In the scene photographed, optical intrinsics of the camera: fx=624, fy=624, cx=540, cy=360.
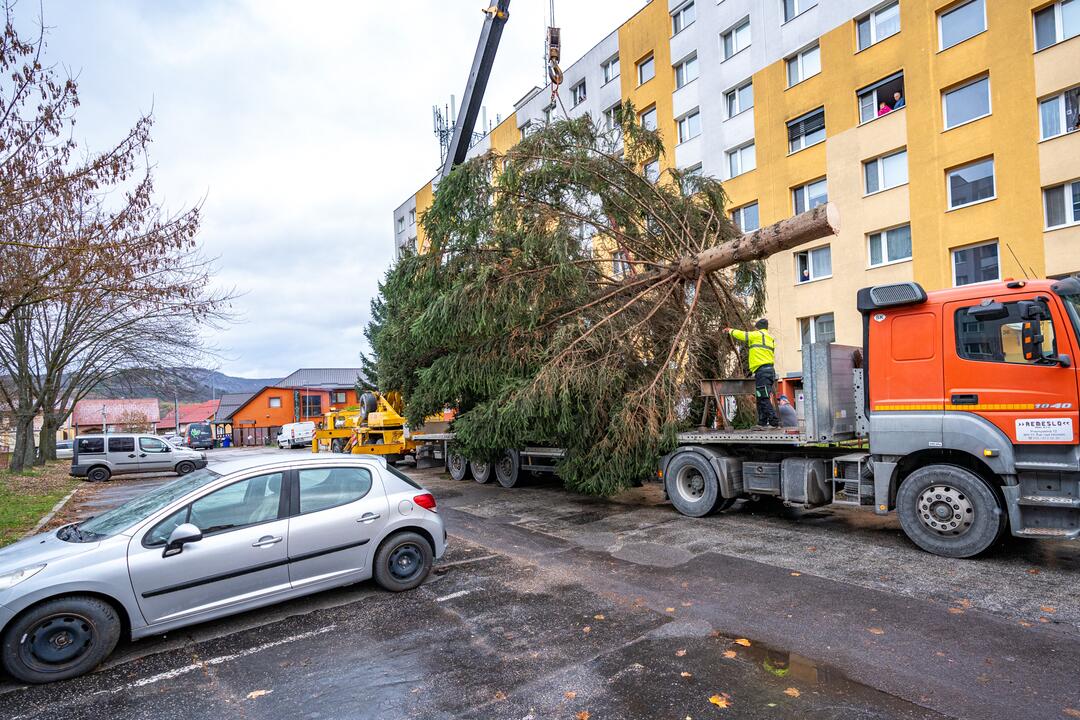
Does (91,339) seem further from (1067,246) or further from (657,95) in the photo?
(1067,246)

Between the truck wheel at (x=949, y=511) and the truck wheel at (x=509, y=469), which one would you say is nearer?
the truck wheel at (x=949, y=511)

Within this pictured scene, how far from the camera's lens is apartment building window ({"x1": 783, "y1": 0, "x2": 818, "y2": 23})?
20969 mm

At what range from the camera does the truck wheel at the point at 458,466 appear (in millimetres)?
14660

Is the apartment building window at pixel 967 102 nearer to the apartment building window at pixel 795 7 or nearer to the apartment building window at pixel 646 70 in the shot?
the apartment building window at pixel 795 7

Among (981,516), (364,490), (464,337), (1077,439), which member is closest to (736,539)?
(981,516)

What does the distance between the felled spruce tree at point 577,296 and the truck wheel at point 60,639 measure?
19.6 feet

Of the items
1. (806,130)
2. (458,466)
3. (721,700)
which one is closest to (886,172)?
(806,130)

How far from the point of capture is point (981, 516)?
6199 mm

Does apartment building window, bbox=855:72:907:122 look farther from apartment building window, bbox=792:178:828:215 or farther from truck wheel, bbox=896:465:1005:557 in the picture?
truck wheel, bbox=896:465:1005:557

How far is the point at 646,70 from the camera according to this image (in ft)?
87.9

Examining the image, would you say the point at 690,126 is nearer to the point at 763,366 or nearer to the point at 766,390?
the point at 763,366

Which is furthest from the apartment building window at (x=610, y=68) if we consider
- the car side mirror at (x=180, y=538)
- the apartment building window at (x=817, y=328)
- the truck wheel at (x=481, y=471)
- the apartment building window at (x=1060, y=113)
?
the car side mirror at (x=180, y=538)

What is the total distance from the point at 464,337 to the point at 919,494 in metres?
6.96

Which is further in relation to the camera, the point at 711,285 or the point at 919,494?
the point at 711,285
